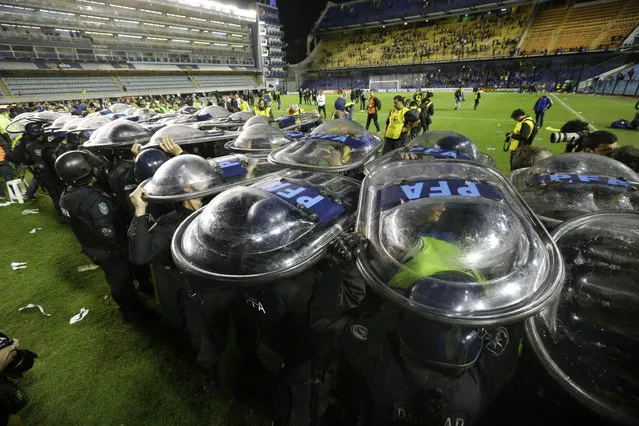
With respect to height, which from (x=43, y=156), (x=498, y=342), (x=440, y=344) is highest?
(x=440, y=344)

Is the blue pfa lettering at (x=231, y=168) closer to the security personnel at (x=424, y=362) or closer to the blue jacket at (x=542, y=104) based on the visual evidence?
the security personnel at (x=424, y=362)

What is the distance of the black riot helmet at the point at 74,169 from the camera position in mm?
3098

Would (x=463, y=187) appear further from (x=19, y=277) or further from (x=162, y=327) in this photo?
(x=19, y=277)

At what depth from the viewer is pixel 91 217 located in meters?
3.12

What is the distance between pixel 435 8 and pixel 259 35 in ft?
89.7

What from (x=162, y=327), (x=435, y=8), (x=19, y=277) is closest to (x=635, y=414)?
(x=162, y=327)

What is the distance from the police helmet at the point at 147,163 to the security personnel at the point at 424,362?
2636 millimetres

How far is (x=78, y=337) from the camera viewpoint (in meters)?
3.27

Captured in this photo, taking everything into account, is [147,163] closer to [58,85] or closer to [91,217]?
[91,217]

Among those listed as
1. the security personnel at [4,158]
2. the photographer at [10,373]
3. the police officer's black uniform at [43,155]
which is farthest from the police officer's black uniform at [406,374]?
the security personnel at [4,158]

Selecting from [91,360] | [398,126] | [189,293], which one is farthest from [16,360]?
[398,126]

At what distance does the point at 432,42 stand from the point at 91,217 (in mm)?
50843

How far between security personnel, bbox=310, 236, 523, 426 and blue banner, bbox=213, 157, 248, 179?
1749 millimetres

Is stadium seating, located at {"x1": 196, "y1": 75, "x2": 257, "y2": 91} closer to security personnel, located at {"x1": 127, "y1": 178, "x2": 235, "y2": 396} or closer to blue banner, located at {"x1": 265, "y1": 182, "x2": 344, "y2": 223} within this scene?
security personnel, located at {"x1": 127, "y1": 178, "x2": 235, "y2": 396}
